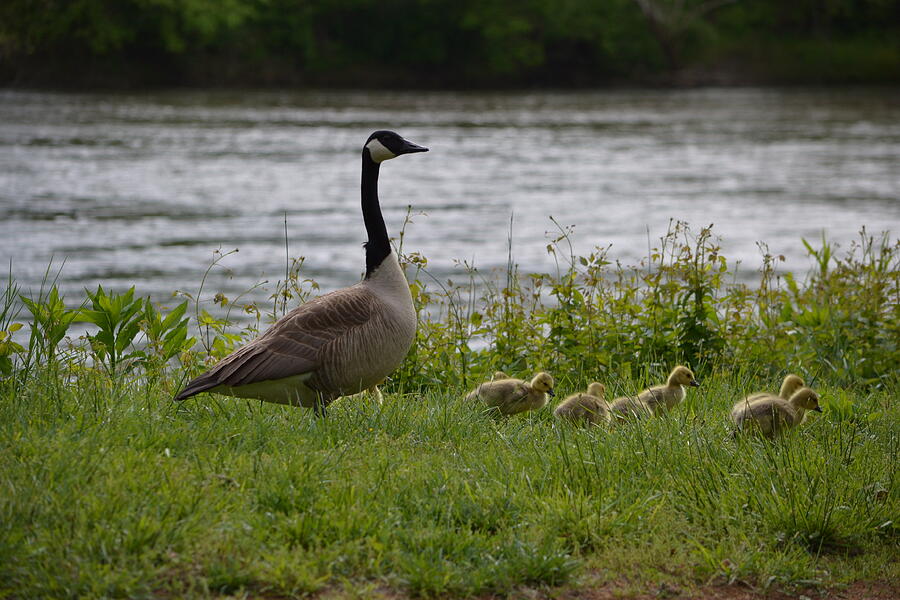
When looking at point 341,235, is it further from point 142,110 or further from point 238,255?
point 142,110

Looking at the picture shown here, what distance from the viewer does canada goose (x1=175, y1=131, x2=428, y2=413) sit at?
600 centimetres

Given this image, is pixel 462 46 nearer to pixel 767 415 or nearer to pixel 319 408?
pixel 319 408

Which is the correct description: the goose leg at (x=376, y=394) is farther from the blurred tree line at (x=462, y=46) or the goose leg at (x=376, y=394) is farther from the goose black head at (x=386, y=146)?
the blurred tree line at (x=462, y=46)

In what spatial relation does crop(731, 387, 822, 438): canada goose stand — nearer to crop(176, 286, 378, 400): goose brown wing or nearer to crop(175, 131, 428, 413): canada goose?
crop(175, 131, 428, 413): canada goose

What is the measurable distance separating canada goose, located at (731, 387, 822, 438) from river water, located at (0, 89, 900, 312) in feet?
13.9

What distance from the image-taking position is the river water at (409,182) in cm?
1858

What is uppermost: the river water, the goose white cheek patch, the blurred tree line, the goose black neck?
the blurred tree line

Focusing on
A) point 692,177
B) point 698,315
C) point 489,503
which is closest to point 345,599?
point 489,503

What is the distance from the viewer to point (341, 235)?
20.6m

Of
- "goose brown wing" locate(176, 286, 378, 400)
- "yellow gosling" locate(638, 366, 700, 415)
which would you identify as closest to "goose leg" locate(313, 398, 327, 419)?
"goose brown wing" locate(176, 286, 378, 400)

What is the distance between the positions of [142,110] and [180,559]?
4614 cm

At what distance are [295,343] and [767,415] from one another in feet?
9.37

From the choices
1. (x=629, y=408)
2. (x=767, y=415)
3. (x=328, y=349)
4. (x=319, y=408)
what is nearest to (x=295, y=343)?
(x=328, y=349)

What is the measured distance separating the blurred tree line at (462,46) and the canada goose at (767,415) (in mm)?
58349
